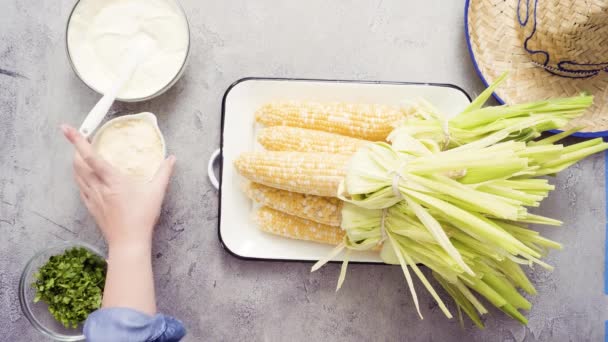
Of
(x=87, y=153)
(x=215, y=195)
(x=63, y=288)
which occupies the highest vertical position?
(x=87, y=153)

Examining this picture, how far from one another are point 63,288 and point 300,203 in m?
0.56

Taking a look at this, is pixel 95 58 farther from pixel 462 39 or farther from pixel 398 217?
pixel 462 39

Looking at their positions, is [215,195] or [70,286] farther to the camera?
[215,195]

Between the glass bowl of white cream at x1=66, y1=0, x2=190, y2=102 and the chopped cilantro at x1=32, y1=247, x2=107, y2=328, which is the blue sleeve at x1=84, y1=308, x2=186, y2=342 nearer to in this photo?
the chopped cilantro at x1=32, y1=247, x2=107, y2=328

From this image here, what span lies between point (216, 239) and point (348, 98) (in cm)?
47

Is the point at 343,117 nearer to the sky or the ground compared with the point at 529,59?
nearer to the ground

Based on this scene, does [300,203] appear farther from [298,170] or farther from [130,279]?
[130,279]

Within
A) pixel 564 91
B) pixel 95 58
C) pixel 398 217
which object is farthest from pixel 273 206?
pixel 564 91

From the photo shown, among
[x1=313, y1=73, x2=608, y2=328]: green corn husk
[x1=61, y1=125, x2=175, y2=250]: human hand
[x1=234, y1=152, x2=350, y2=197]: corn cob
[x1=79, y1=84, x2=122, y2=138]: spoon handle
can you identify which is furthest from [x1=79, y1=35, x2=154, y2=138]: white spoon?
[x1=313, y1=73, x2=608, y2=328]: green corn husk

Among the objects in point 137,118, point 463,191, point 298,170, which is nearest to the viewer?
point 463,191

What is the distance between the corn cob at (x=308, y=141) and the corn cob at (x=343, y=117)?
0.02 metres

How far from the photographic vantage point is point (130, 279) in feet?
3.37

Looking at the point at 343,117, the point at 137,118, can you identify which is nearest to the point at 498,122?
the point at 343,117

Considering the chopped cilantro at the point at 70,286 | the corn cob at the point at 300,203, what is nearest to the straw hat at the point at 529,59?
the corn cob at the point at 300,203
